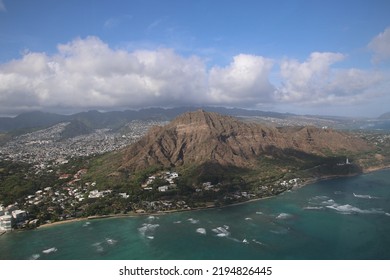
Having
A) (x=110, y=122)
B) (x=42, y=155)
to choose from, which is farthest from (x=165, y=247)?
(x=110, y=122)

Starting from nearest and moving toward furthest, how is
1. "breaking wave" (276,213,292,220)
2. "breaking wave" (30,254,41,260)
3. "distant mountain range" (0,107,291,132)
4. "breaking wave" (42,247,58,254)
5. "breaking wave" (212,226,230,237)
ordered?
"breaking wave" (30,254,41,260) → "breaking wave" (42,247,58,254) → "breaking wave" (212,226,230,237) → "breaking wave" (276,213,292,220) → "distant mountain range" (0,107,291,132)

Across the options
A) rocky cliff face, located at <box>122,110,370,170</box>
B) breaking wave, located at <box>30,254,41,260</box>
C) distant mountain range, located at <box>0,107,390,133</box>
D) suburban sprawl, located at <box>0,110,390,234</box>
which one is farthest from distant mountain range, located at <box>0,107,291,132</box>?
breaking wave, located at <box>30,254,41,260</box>

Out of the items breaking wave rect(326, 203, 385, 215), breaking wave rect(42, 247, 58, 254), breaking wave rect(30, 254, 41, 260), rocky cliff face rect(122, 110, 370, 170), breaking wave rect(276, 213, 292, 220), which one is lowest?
breaking wave rect(42, 247, 58, 254)

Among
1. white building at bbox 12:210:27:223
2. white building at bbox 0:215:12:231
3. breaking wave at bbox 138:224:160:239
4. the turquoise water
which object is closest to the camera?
the turquoise water

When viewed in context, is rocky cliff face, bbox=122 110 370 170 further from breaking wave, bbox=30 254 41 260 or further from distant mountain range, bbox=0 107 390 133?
distant mountain range, bbox=0 107 390 133

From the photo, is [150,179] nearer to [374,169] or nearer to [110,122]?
[374,169]

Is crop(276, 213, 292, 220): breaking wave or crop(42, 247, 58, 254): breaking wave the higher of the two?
crop(276, 213, 292, 220): breaking wave
